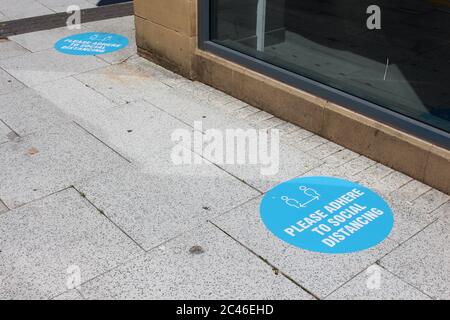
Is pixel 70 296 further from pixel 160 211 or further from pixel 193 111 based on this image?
pixel 193 111

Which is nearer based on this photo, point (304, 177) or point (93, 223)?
point (93, 223)

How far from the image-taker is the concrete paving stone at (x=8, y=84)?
863 centimetres

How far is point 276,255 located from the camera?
5.16 meters

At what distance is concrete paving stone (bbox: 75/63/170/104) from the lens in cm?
850

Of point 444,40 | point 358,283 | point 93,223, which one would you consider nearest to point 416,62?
point 444,40

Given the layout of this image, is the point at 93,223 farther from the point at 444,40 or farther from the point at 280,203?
the point at 444,40

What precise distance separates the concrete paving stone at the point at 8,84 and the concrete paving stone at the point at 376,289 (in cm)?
643

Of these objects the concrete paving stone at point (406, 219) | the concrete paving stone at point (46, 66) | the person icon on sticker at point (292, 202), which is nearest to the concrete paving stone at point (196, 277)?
the person icon on sticker at point (292, 202)

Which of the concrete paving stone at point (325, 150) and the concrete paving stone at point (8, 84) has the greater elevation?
the concrete paving stone at point (8, 84)

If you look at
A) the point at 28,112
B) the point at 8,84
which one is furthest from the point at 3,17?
the point at 28,112

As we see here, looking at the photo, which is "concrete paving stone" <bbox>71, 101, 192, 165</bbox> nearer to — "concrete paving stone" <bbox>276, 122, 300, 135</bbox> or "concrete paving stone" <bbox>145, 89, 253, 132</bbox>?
"concrete paving stone" <bbox>145, 89, 253, 132</bbox>

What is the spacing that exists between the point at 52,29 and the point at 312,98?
680 centimetres

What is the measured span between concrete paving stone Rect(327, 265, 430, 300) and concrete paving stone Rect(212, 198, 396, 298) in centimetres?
7

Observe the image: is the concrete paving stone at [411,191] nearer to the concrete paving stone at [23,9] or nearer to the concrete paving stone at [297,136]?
the concrete paving stone at [297,136]
